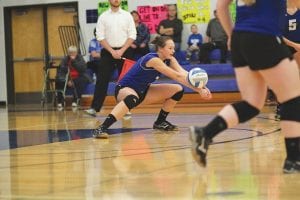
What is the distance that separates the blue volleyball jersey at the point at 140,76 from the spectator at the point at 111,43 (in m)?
2.14

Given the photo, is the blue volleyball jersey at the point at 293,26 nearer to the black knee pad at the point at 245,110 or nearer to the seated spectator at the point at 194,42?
the black knee pad at the point at 245,110

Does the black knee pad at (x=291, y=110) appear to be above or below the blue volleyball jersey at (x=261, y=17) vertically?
below

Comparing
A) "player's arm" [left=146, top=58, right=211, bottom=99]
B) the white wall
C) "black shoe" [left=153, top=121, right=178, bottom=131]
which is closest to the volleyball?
"player's arm" [left=146, top=58, right=211, bottom=99]

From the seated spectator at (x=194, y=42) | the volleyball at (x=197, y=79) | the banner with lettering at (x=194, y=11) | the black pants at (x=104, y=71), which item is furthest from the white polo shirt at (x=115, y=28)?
the banner with lettering at (x=194, y=11)

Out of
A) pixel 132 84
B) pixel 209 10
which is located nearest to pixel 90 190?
pixel 132 84

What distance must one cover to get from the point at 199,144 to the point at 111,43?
217 inches

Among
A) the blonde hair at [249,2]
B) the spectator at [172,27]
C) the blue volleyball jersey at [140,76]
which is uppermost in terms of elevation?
the blonde hair at [249,2]

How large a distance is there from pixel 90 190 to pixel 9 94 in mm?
14201

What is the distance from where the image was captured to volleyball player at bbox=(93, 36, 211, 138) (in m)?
6.13

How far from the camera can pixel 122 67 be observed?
839cm

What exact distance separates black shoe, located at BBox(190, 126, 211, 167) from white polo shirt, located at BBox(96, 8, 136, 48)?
5.44 m

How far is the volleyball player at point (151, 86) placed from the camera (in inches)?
241

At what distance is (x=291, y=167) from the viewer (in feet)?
12.1

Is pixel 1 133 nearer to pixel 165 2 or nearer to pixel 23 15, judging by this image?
pixel 165 2
